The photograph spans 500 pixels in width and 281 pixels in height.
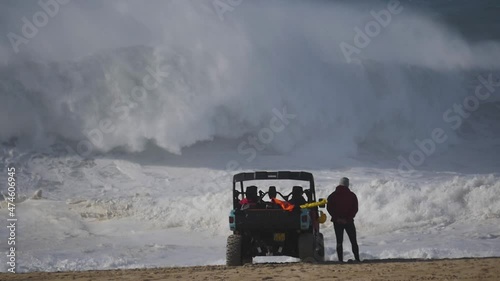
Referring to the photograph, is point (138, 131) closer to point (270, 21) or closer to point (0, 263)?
point (270, 21)

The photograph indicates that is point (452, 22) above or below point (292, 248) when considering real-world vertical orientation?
above

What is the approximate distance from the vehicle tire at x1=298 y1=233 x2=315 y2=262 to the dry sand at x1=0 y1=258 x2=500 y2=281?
264 millimetres

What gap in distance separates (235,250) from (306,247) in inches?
33.2

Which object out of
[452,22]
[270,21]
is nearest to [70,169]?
[270,21]

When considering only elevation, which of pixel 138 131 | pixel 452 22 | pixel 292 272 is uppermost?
pixel 452 22

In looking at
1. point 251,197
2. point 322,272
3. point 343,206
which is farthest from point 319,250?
point 322,272

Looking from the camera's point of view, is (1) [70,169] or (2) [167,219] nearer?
(2) [167,219]

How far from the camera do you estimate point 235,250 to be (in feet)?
34.0

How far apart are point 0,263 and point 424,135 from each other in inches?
649

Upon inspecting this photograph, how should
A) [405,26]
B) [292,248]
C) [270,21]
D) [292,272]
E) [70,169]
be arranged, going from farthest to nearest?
1. [405,26]
2. [270,21]
3. [70,169]
4. [292,248]
5. [292,272]

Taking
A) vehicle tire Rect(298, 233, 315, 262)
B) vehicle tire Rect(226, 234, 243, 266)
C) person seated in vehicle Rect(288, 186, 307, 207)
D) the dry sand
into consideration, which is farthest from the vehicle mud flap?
vehicle tire Rect(226, 234, 243, 266)

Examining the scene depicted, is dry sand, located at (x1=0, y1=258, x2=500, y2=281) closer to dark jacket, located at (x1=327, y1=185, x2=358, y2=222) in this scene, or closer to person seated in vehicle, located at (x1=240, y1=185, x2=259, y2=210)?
dark jacket, located at (x1=327, y1=185, x2=358, y2=222)

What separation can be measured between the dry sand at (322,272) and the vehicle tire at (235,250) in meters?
0.33

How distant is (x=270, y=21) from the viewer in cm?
2728
